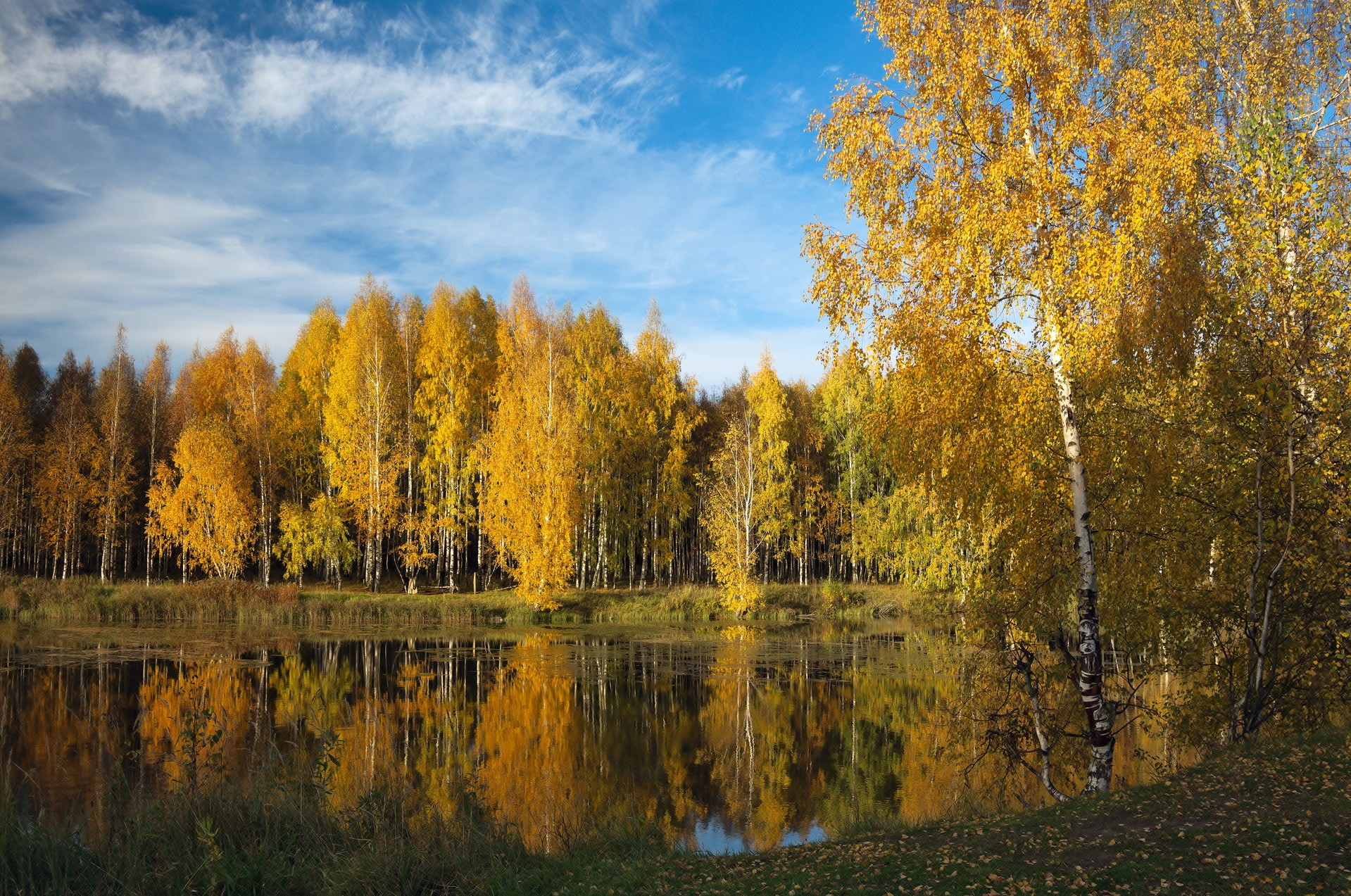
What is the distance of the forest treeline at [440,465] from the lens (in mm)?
35438

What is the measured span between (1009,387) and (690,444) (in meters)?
35.3

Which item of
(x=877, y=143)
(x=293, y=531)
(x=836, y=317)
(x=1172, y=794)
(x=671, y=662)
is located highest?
(x=877, y=143)

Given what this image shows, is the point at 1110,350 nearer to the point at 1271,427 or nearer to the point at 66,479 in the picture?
the point at 1271,427

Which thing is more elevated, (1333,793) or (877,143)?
(877,143)

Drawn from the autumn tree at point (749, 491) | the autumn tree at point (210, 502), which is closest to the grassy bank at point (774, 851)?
the autumn tree at point (749, 491)

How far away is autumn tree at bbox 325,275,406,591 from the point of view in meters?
Answer: 38.0

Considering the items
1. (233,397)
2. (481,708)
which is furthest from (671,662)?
(233,397)

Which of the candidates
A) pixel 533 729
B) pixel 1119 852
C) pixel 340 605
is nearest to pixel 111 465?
pixel 340 605

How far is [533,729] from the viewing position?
53.4ft

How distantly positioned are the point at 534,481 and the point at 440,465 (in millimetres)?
11682

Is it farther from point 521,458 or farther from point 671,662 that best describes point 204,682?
point 521,458

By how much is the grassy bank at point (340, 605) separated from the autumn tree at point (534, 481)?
2.25 metres

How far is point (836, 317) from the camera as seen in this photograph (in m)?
10.5

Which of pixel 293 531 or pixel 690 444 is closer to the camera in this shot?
pixel 293 531
